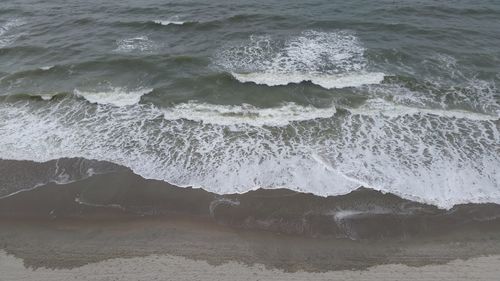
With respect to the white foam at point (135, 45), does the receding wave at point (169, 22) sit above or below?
above

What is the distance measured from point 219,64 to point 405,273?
11997 mm

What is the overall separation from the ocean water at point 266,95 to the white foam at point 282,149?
56mm

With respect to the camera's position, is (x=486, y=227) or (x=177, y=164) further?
(x=177, y=164)

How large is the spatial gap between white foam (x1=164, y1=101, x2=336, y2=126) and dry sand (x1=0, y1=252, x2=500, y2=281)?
6.15 meters

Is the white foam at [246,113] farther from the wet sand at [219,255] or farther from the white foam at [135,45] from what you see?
the white foam at [135,45]

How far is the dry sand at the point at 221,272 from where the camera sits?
8.89m

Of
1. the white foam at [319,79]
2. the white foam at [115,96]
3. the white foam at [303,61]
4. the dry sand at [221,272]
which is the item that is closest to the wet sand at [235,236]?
the dry sand at [221,272]

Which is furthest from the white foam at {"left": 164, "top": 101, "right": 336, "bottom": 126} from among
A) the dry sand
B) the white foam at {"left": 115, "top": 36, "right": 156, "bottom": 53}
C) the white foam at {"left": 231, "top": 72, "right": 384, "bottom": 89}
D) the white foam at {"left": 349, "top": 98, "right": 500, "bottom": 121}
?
the dry sand

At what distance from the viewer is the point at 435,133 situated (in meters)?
13.4

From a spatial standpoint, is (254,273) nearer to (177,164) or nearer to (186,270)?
(186,270)

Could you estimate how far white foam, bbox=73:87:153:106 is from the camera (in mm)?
15695

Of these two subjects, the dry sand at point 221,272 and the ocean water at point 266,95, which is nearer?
the dry sand at point 221,272

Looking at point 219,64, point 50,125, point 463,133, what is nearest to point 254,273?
point 463,133

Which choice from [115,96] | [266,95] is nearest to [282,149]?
[266,95]
